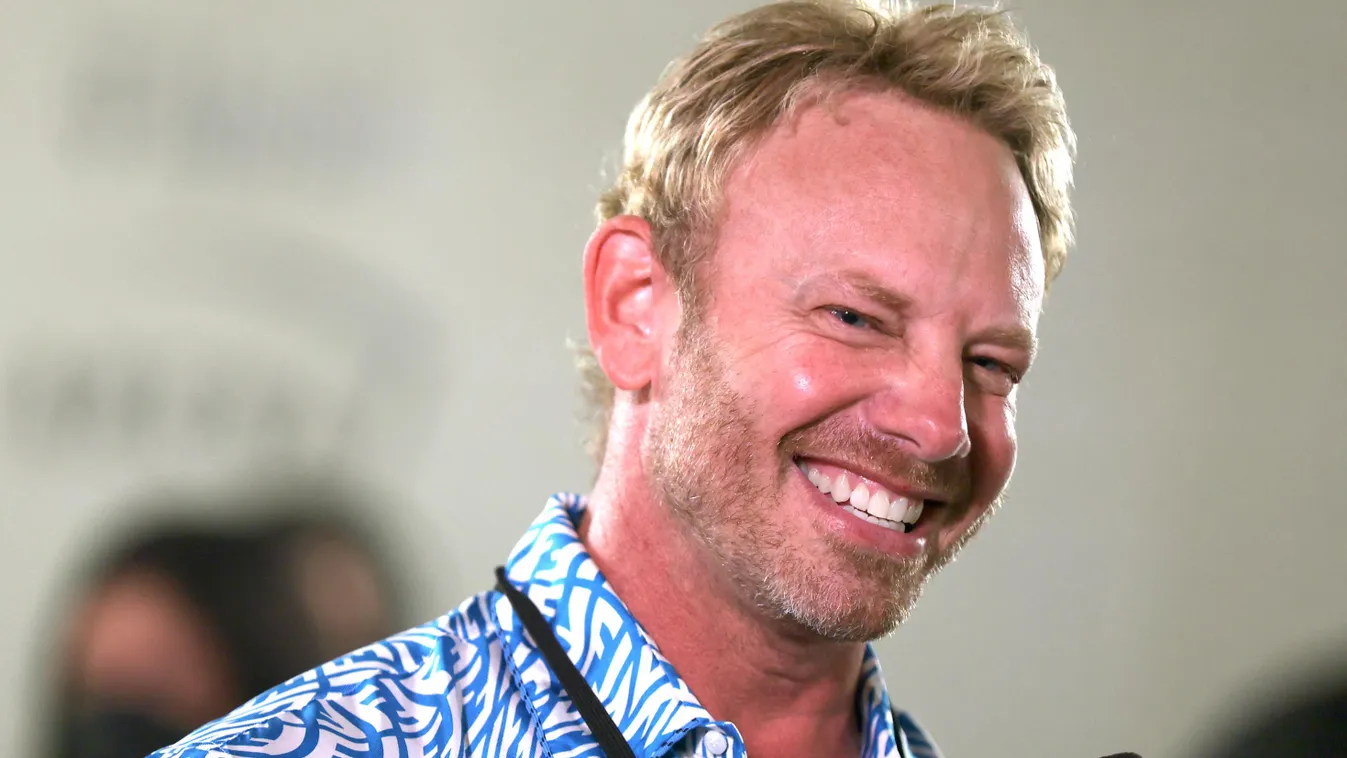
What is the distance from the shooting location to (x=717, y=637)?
1.25m

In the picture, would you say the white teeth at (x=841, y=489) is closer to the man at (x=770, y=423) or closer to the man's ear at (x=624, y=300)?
the man at (x=770, y=423)

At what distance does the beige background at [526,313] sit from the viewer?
6.90 feet

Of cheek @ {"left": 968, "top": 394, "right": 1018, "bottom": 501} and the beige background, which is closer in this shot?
cheek @ {"left": 968, "top": 394, "right": 1018, "bottom": 501}

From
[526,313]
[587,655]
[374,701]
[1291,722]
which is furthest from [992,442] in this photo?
[1291,722]

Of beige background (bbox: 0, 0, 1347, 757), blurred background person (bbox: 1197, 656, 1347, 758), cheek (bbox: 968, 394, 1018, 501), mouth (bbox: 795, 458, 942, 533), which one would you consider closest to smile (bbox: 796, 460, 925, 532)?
mouth (bbox: 795, 458, 942, 533)

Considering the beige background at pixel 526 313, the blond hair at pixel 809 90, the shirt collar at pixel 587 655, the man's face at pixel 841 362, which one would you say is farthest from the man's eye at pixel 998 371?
the beige background at pixel 526 313

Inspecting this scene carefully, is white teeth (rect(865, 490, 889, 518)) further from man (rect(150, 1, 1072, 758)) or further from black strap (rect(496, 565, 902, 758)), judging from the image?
black strap (rect(496, 565, 902, 758))

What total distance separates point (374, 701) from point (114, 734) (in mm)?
1131

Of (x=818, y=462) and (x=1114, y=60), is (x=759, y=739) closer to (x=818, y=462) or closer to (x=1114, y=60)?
(x=818, y=462)

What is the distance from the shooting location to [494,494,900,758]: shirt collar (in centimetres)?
114

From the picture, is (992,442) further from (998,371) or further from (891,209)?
(891,209)

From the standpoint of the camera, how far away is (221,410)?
7.12 feet

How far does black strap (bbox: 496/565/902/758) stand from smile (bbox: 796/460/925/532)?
261 millimetres

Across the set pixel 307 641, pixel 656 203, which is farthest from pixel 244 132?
pixel 656 203
